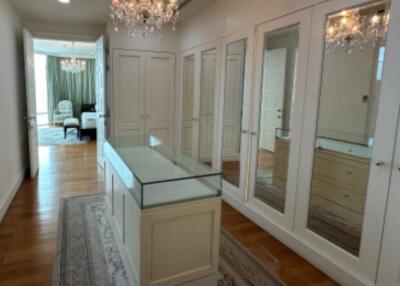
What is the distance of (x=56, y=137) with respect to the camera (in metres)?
8.09

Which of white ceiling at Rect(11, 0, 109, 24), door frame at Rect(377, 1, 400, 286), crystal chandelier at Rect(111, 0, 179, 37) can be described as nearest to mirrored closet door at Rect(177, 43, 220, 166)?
crystal chandelier at Rect(111, 0, 179, 37)

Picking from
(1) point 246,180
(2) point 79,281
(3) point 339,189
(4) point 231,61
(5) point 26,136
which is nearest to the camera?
(2) point 79,281

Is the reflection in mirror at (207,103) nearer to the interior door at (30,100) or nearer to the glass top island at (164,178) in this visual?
the glass top island at (164,178)

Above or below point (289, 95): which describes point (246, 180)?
below

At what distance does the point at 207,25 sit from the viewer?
401cm

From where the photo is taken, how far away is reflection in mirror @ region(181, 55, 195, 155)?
15.7 ft

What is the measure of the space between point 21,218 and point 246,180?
8.24 ft

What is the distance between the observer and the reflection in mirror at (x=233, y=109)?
3.39 m

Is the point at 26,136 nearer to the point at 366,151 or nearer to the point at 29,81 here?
the point at 29,81

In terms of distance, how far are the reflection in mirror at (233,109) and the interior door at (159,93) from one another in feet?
5.76

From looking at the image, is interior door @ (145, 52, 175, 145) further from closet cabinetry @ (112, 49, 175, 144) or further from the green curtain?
the green curtain

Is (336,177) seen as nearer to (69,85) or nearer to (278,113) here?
(278,113)

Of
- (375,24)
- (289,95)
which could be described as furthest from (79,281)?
(375,24)

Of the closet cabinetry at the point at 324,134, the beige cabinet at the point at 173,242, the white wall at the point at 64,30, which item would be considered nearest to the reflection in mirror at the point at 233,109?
the closet cabinetry at the point at 324,134
